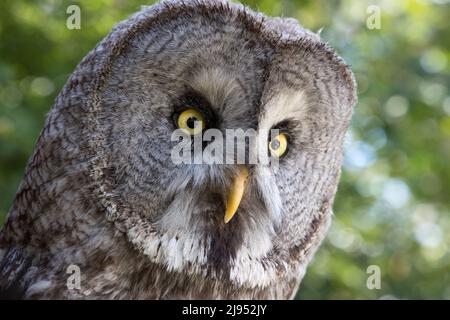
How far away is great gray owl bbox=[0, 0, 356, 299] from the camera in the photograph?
6.29 ft

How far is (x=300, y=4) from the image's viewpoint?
3449 mm

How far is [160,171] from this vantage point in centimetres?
194

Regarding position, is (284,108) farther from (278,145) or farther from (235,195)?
(235,195)

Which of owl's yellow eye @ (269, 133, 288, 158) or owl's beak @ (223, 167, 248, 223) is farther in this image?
owl's yellow eye @ (269, 133, 288, 158)

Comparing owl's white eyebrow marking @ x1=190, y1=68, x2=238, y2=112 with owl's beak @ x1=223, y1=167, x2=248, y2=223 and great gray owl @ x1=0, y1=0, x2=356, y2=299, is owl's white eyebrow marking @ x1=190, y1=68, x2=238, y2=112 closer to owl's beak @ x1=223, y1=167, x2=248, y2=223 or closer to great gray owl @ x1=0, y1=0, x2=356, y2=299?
great gray owl @ x1=0, y1=0, x2=356, y2=299

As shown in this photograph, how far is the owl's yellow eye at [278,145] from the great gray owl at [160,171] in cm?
1

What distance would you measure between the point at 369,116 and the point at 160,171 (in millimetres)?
1994

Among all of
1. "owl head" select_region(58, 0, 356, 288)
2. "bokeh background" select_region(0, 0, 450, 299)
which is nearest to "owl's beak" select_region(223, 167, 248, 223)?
"owl head" select_region(58, 0, 356, 288)

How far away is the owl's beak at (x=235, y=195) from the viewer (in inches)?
73.4

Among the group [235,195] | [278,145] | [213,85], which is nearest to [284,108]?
[278,145]

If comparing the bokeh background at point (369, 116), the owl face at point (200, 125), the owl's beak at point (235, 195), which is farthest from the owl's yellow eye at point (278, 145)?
the bokeh background at point (369, 116)

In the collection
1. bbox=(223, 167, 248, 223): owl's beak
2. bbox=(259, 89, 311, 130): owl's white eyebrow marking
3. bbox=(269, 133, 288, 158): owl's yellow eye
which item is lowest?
bbox=(223, 167, 248, 223): owl's beak

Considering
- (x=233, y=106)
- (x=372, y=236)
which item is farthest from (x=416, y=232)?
(x=233, y=106)

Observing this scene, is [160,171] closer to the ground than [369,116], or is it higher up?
closer to the ground
